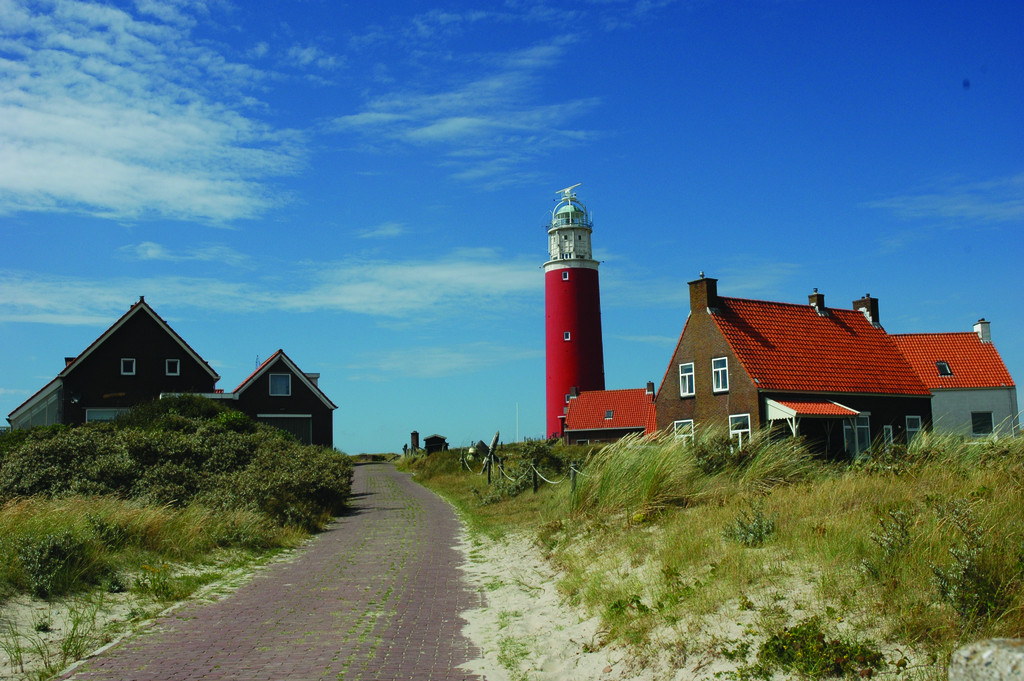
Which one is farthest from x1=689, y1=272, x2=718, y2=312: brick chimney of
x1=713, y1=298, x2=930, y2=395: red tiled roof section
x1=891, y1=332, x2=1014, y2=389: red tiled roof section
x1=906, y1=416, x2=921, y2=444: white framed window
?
x1=891, y1=332, x2=1014, y2=389: red tiled roof section

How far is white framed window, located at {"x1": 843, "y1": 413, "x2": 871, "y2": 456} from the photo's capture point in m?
30.3

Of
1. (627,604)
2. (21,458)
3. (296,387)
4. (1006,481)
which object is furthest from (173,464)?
(296,387)

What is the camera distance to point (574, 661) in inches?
269

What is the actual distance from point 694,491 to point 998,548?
216 inches

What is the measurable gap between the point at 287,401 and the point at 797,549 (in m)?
36.9

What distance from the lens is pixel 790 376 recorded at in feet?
99.9

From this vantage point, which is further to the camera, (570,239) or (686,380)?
(570,239)

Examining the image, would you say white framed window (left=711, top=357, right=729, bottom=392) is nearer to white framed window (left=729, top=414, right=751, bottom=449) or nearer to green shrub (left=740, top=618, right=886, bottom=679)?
white framed window (left=729, top=414, right=751, bottom=449)

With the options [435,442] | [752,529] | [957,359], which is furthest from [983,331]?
[752,529]

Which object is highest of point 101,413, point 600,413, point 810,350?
point 810,350

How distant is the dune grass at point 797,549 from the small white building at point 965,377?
31452mm

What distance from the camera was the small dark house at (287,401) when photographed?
4031 centimetres

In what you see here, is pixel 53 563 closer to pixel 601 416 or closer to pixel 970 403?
pixel 970 403

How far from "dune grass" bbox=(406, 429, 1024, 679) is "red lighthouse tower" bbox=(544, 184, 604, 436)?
119 ft
